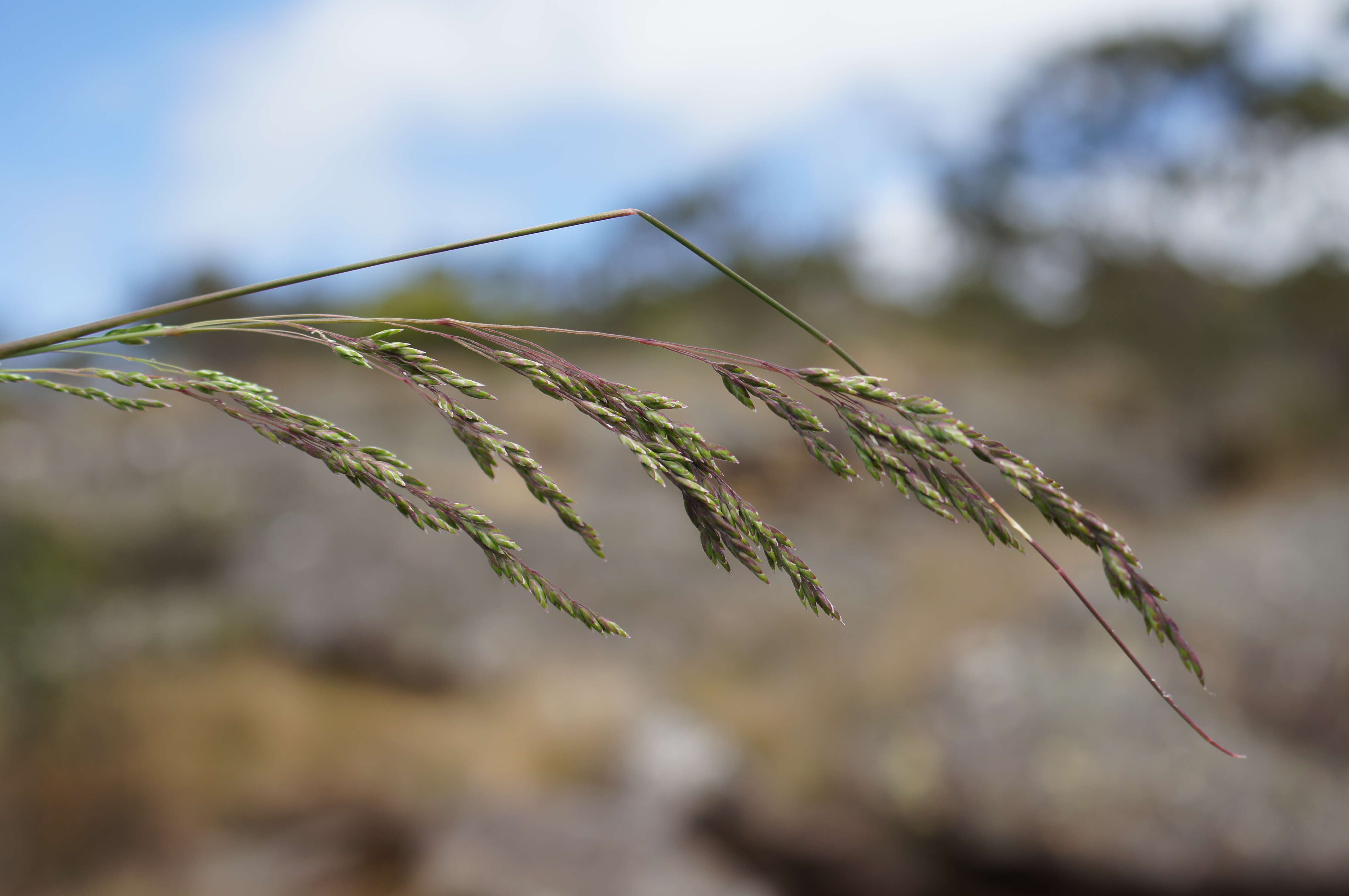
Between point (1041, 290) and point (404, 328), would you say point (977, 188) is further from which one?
point (404, 328)

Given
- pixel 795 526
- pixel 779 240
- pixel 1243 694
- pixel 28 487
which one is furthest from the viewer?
pixel 779 240

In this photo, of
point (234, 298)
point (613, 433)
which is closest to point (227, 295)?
point (234, 298)

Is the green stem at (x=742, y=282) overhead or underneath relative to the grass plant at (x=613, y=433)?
overhead

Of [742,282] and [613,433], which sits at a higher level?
[742,282]

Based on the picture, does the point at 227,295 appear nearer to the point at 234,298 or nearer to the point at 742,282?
the point at 234,298

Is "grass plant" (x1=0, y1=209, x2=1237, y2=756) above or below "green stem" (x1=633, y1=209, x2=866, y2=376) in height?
below

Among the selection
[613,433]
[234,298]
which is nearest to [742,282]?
[613,433]

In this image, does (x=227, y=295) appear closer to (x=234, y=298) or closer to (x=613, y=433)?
(x=234, y=298)

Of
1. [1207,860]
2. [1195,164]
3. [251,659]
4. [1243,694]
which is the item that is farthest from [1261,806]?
[1195,164]
